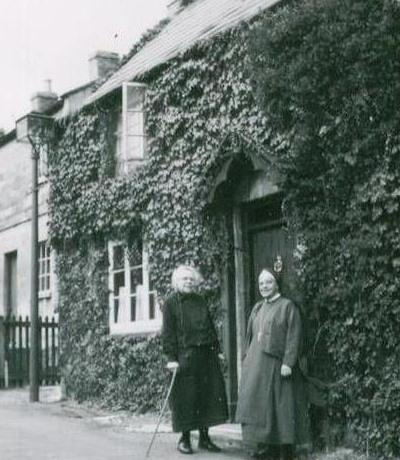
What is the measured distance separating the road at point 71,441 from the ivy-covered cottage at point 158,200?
127 cm

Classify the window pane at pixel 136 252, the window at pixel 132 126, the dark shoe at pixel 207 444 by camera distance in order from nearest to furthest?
the dark shoe at pixel 207 444, the window at pixel 132 126, the window pane at pixel 136 252

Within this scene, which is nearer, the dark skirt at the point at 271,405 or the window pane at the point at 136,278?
the dark skirt at the point at 271,405

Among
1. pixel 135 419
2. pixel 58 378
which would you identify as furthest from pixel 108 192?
pixel 58 378

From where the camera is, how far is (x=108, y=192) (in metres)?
→ 14.2

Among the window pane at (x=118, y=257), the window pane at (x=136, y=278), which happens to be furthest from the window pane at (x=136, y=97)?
the window pane at (x=136, y=278)

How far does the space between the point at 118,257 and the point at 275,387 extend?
644 cm

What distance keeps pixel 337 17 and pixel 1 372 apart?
434 inches

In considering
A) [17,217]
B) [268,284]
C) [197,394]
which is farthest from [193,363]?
[17,217]

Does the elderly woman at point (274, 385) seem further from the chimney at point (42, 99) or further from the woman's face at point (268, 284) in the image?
the chimney at point (42, 99)

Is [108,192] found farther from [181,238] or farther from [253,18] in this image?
[253,18]

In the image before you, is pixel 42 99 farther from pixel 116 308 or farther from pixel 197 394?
pixel 197 394

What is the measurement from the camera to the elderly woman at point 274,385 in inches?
328

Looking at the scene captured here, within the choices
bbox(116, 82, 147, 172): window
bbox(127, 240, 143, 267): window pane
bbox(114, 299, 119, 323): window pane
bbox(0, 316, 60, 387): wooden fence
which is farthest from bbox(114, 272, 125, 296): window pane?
bbox(0, 316, 60, 387): wooden fence

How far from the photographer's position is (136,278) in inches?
551
